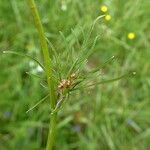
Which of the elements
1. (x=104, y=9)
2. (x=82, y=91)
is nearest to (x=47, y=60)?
(x=82, y=91)

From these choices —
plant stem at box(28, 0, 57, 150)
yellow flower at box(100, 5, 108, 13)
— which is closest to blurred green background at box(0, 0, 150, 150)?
yellow flower at box(100, 5, 108, 13)

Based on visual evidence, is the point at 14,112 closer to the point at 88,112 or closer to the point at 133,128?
the point at 88,112

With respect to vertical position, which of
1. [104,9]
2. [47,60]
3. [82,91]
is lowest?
[47,60]

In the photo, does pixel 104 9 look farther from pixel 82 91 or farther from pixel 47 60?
pixel 47 60

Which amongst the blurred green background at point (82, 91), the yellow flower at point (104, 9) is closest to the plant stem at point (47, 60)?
the blurred green background at point (82, 91)

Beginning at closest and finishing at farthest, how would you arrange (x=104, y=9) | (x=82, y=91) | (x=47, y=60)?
(x=47, y=60)
(x=82, y=91)
(x=104, y=9)

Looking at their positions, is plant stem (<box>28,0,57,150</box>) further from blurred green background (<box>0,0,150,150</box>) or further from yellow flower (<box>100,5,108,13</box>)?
yellow flower (<box>100,5,108,13</box>)

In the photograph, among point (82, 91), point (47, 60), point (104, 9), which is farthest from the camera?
point (104, 9)

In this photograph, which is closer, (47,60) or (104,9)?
(47,60)

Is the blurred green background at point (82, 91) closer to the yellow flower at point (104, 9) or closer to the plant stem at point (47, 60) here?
the yellow flower at point (104, 9)
